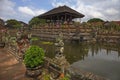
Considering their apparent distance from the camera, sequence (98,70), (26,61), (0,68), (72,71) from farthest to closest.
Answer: (98,70), (0,68), (26,61), (72,71)

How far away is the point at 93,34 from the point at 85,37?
6.38ft

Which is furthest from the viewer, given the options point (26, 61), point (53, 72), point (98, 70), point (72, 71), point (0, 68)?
point (98, 70)

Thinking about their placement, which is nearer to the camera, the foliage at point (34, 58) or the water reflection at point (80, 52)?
the foliage at point (34, 58)

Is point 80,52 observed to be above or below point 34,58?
below

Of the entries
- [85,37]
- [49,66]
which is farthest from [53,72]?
[85,37]

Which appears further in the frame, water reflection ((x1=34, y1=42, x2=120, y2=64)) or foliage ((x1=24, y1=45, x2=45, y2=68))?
water reflection ((x1=34, y1=42, x2=120, y2=64))

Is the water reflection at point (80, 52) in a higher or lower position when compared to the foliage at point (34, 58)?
lower

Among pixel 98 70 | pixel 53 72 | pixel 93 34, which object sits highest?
pixel 93 34

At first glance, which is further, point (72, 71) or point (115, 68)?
point (115, 68)

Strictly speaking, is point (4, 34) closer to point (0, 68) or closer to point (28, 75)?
point (0, 68)

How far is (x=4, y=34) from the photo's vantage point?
22453 mm

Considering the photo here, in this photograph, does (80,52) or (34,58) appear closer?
(34,58)

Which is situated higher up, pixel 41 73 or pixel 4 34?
pixel 4 34

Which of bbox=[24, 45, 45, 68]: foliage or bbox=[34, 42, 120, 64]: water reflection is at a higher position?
bbox=[24, 45, 45, 68]: foliage
